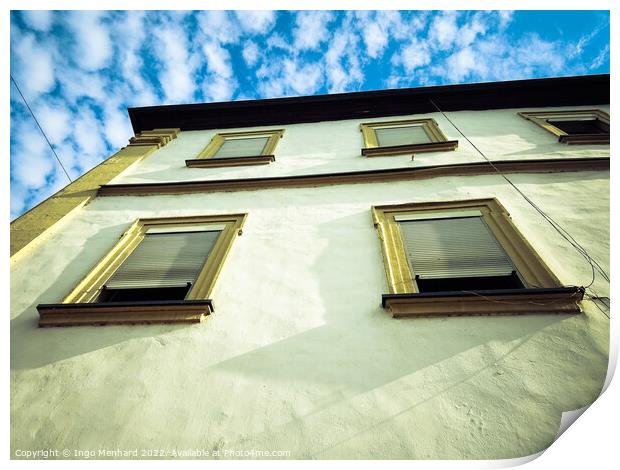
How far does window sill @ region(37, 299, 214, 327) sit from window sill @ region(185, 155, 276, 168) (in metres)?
3.80

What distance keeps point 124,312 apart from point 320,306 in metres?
1.88

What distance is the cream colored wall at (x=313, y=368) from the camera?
225cm

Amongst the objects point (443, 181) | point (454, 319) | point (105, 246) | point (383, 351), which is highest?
point (443, 181)

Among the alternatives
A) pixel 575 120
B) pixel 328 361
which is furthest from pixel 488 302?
pixel 575 120

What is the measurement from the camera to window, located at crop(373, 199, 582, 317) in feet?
9.54

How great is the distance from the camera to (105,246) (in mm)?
4379

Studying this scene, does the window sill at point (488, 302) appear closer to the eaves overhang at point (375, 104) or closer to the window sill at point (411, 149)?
the window sill at point (411, 149)

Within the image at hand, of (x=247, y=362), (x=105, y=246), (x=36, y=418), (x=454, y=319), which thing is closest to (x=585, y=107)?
(x=454, y=319)

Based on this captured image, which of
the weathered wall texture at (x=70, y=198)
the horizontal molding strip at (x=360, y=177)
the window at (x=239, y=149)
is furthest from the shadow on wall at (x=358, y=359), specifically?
the window at (x=239, y=149)

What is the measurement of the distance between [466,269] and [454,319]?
795mm

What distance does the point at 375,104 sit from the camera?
8555 millimetres

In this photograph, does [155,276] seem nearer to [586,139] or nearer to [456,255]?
[456,255]
